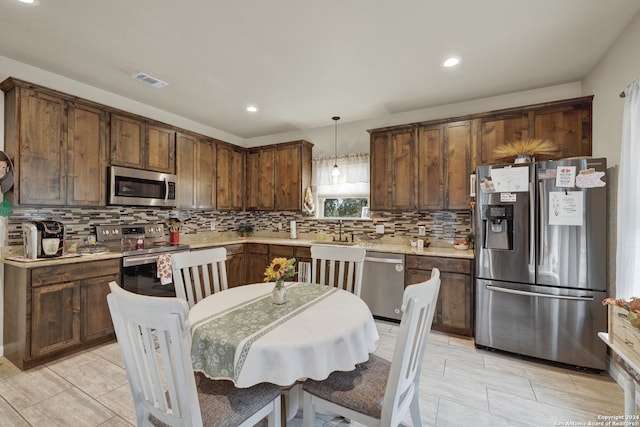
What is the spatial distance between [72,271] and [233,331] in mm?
2199

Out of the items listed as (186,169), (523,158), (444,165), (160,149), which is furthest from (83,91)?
(523,158)

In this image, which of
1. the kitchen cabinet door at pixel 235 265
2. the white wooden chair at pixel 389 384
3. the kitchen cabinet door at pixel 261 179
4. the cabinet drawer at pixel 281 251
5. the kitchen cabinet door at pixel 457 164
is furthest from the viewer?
the kitchen cabinet door at pixel 261 179

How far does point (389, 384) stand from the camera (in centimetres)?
121

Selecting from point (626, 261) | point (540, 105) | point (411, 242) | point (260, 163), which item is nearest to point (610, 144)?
point (540, 105)

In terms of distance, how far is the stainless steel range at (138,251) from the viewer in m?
2.97

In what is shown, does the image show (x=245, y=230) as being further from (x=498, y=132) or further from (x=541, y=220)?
(x=541, y=220)

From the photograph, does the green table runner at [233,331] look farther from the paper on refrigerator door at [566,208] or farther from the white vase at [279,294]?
the paper on refrigerator door at [566,208]

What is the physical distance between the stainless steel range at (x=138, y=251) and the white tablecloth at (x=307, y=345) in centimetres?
178

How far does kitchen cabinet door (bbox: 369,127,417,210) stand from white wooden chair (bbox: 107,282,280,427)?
2774 millimetres

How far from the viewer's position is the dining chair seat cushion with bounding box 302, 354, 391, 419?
128 centimetres

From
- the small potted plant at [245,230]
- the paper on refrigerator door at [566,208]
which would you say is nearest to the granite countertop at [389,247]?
the small potted plant at [245,230]

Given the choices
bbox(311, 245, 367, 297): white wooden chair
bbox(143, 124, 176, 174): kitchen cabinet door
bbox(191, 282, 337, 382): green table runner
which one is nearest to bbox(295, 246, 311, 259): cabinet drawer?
bbox(311, 245, 367, 297): white wooden chair

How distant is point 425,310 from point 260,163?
13.1 feet

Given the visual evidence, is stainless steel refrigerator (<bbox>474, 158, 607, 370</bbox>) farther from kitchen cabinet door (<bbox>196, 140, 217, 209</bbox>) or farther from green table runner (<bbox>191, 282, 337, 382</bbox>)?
kitchen cabinet door (<bbox>196, 140, 217, 209</bbox>)
